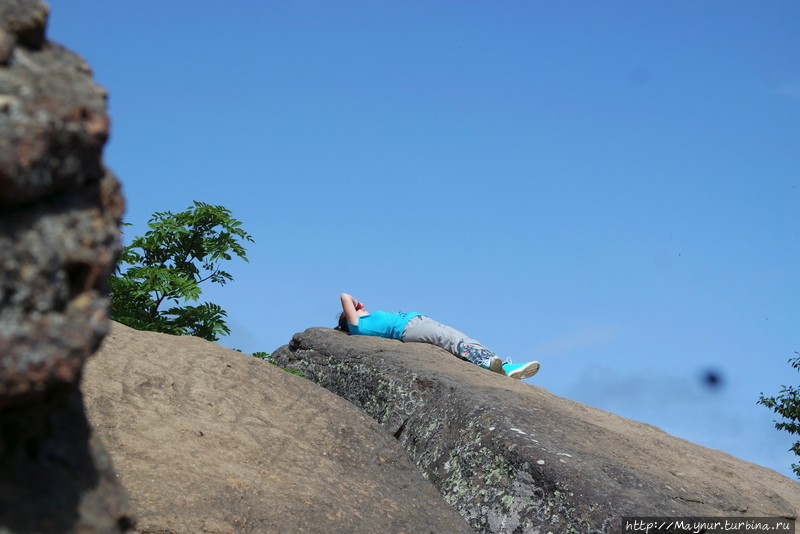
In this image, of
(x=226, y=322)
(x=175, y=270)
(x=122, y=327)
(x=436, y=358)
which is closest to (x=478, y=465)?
(x=436, y=358)

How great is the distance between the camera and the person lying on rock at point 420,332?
30.7 ft

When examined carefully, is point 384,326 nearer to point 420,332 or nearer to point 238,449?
point 420,332

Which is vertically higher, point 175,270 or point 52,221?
point 175,270

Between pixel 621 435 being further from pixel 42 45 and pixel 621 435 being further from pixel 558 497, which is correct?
pixel 42 45

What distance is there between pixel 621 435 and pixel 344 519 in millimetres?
3371

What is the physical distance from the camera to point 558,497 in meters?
5.45

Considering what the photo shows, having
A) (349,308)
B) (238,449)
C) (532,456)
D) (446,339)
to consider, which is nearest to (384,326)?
(349,308)

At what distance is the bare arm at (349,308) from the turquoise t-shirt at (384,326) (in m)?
0.07

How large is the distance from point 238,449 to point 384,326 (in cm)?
506

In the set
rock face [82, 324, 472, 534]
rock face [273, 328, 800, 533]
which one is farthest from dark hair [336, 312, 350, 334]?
rock face [82, 324, 472, 534]

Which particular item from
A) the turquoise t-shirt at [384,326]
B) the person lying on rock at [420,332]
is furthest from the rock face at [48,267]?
the turquoise t-shirt at [384,326]

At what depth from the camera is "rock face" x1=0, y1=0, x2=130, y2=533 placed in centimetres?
182

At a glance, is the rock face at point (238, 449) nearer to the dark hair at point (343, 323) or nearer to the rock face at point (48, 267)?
the rock face at point (48, 267)

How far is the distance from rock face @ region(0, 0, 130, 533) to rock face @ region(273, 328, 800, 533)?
13.0ft
